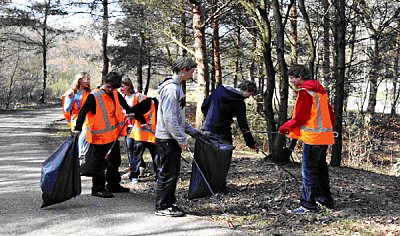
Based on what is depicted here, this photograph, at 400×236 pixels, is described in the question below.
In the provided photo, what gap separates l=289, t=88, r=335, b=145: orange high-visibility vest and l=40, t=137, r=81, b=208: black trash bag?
3.18m

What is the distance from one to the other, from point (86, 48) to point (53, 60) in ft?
105

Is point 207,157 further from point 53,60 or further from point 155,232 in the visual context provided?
point 53,60

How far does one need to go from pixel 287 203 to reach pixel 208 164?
1264 millimetres

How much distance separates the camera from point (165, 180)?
231 inches

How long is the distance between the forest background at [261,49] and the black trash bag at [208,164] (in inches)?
40.0

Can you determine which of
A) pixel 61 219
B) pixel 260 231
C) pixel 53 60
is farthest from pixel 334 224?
pixel 53 60

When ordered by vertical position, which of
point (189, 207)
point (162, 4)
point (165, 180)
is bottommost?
point (189, 207)

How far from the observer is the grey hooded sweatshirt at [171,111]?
221 inches

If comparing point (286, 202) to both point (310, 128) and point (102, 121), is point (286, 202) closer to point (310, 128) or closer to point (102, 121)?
point (310, 128)

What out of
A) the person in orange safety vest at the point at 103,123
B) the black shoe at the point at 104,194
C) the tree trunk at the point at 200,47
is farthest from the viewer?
the tree trunk at the point at 200,47

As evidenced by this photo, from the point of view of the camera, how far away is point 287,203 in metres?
6.30

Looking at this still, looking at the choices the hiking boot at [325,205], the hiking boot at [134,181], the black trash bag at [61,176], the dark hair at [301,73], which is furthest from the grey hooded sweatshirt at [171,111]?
the hiking boot at [134,181]

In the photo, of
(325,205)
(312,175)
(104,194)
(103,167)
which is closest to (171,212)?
(104,194)

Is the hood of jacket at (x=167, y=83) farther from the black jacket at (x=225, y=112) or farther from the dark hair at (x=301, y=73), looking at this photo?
the dark hair at (x=301, y=73)
